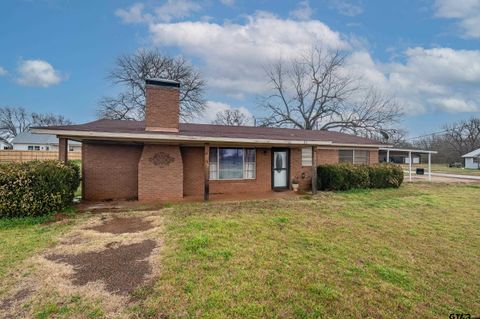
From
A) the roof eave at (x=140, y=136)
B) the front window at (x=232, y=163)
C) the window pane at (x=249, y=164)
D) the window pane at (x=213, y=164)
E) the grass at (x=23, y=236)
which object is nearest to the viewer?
the grass at (x=23, y=236)

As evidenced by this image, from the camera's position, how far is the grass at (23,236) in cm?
416

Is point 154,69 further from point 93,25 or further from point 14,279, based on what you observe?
point 14,279

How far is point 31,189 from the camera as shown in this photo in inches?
253

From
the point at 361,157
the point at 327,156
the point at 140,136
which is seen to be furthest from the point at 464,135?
the point at 140,136

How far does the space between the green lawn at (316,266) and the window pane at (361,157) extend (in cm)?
737

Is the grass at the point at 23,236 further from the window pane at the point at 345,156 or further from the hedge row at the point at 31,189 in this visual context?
the window pane at the point at 345,156

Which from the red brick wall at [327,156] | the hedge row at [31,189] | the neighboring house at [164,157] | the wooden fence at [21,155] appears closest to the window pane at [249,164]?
the neighboring house at [164,157]

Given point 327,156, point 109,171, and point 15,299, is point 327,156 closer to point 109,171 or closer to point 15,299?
point 109,171

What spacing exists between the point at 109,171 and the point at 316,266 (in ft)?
27.7

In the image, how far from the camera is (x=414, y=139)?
5956cm

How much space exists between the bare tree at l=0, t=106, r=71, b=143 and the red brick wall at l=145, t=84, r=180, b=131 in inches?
2444

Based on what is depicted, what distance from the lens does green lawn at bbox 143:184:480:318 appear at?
2922 millimetres

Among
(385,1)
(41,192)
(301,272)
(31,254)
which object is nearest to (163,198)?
(41,192)

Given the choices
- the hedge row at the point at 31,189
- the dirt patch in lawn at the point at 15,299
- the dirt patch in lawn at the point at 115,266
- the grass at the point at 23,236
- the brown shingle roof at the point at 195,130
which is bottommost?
the dirt patch in lawn at the point at 15,299
